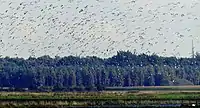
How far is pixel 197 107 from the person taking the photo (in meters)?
82.0

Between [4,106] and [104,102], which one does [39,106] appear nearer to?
[4,106]

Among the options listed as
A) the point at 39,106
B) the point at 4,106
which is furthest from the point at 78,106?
the point at 4,106

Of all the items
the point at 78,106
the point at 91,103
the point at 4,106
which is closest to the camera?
the point at 4,106

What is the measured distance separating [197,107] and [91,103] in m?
16.1

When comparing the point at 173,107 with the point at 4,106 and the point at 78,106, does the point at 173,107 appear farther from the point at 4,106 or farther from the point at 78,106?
the point at 4,106

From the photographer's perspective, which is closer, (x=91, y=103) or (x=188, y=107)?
(x=188, y=107)

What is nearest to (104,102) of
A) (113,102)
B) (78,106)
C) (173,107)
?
(113,102)

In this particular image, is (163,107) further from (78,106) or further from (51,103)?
(51,103)

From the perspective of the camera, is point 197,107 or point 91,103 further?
point 91,103

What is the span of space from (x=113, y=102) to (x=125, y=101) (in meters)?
2.07

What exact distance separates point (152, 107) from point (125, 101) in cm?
1625

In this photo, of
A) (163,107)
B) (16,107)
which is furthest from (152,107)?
(16,107)

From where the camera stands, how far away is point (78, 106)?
86812 mm

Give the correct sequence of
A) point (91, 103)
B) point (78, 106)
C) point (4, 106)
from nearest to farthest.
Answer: point (4, 106), point (78, 106), point (91, 103)
